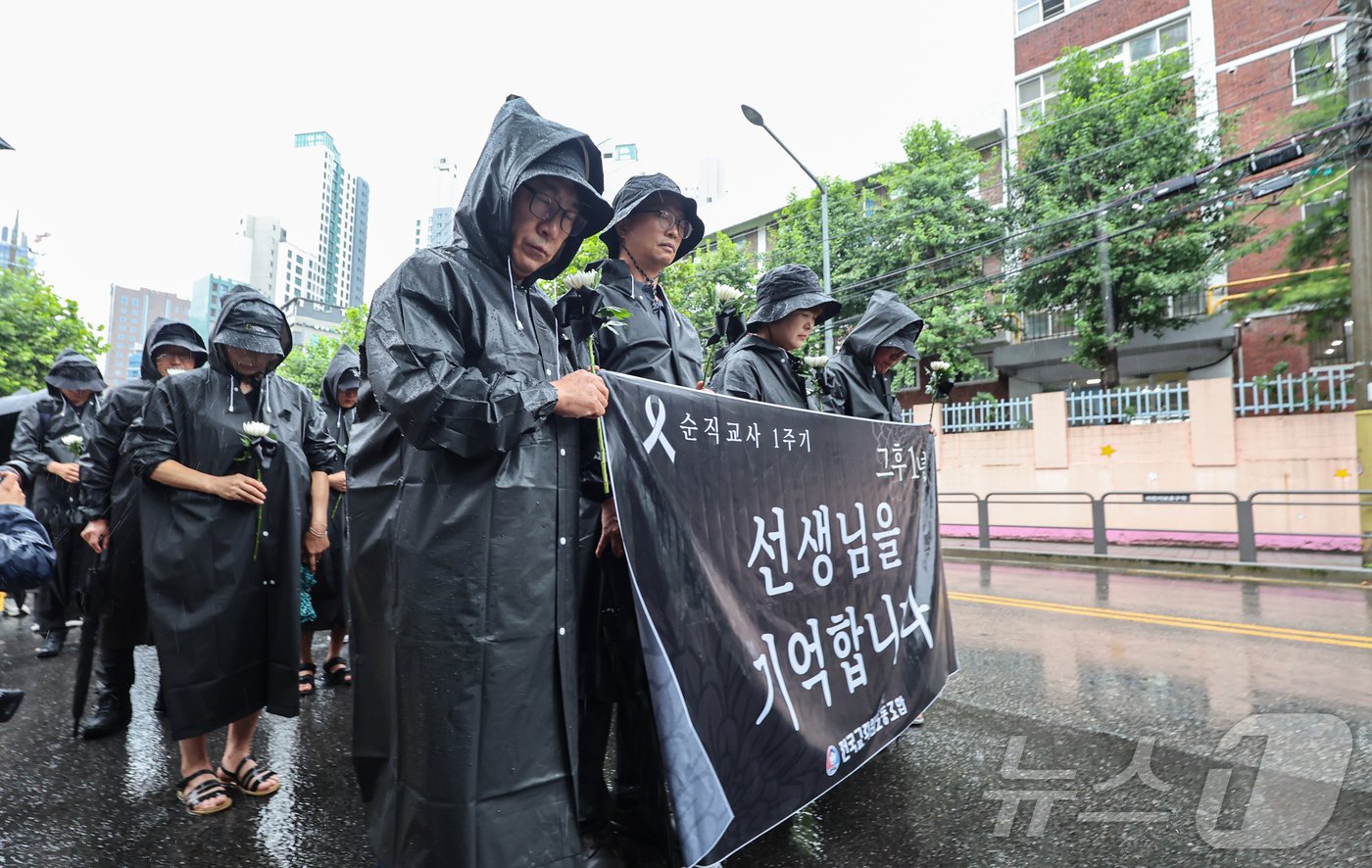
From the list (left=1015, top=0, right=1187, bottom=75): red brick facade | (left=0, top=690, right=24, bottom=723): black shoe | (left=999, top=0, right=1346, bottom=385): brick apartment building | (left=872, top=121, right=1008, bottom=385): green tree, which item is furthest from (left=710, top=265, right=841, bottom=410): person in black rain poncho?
(left=1015, top=0, right=1187, bottom=75): red brick facade

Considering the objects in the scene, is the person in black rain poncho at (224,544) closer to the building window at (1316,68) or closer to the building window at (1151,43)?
the building window at (1316,68)

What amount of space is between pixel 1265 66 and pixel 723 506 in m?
22.6

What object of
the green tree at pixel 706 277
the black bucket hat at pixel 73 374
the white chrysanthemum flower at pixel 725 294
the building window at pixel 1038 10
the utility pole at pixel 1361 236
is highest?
the building window at pixel 1038 10

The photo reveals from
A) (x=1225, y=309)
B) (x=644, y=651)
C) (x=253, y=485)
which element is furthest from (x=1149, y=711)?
(x=1225, y=309)

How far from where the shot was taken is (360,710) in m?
1.92

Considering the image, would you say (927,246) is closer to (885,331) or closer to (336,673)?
(885,331)

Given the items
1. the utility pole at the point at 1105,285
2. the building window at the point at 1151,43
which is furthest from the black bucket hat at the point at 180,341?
the building window at the point at 1151,43

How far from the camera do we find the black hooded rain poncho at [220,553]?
264 centimetres

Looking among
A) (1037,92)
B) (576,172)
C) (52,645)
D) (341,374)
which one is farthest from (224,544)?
(1037,92)

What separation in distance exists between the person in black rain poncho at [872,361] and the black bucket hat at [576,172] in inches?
78.2

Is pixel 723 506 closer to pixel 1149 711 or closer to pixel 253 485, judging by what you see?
pixel 253 485

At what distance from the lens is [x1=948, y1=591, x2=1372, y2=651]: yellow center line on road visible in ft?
17.5

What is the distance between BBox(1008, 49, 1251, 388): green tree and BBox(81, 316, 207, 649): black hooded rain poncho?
15323 mm

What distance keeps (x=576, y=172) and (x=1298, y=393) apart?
13.3 metres
